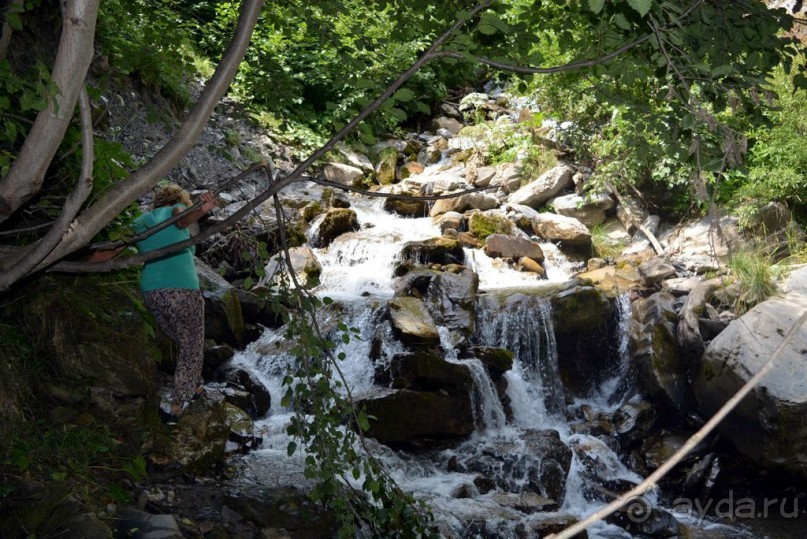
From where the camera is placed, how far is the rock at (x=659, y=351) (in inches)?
340

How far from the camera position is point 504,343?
9633 millimetres

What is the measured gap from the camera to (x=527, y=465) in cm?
734

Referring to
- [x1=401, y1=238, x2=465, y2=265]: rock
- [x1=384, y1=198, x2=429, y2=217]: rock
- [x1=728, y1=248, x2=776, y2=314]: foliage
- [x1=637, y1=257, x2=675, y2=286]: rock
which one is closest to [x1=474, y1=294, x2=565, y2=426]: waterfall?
[x1=401, y1=238, x2=465, y2=265]: rock

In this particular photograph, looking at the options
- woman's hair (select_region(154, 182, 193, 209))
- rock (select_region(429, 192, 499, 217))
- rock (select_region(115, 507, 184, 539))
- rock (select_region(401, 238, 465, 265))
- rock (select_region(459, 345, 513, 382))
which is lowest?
rock (select_region(115, 507, 184, 539))

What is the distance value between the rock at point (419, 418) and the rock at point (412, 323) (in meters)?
0.89

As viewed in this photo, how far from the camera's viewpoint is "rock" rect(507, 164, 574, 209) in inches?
528

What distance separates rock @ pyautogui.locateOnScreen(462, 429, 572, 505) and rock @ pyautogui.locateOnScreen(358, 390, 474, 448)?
0.36m

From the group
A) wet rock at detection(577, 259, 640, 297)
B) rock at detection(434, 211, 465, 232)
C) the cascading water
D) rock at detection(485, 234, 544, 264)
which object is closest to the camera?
the cascading water

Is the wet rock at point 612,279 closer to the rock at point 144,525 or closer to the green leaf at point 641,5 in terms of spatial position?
the rock at point 144,525

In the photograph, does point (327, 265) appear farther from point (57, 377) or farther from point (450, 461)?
point (57, 377)

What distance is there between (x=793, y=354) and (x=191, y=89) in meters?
13.4

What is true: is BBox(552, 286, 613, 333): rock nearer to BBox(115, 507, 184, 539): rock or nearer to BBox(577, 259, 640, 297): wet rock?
BBox(577, 259, 640, 297): wet rock

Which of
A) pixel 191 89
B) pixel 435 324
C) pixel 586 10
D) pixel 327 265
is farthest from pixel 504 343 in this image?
pixel 191 89

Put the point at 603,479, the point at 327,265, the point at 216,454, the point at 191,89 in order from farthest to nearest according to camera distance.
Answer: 1. the point at 191,89
2. the point at 327,265
3. the point at 603,479
4. the point at 216,454
